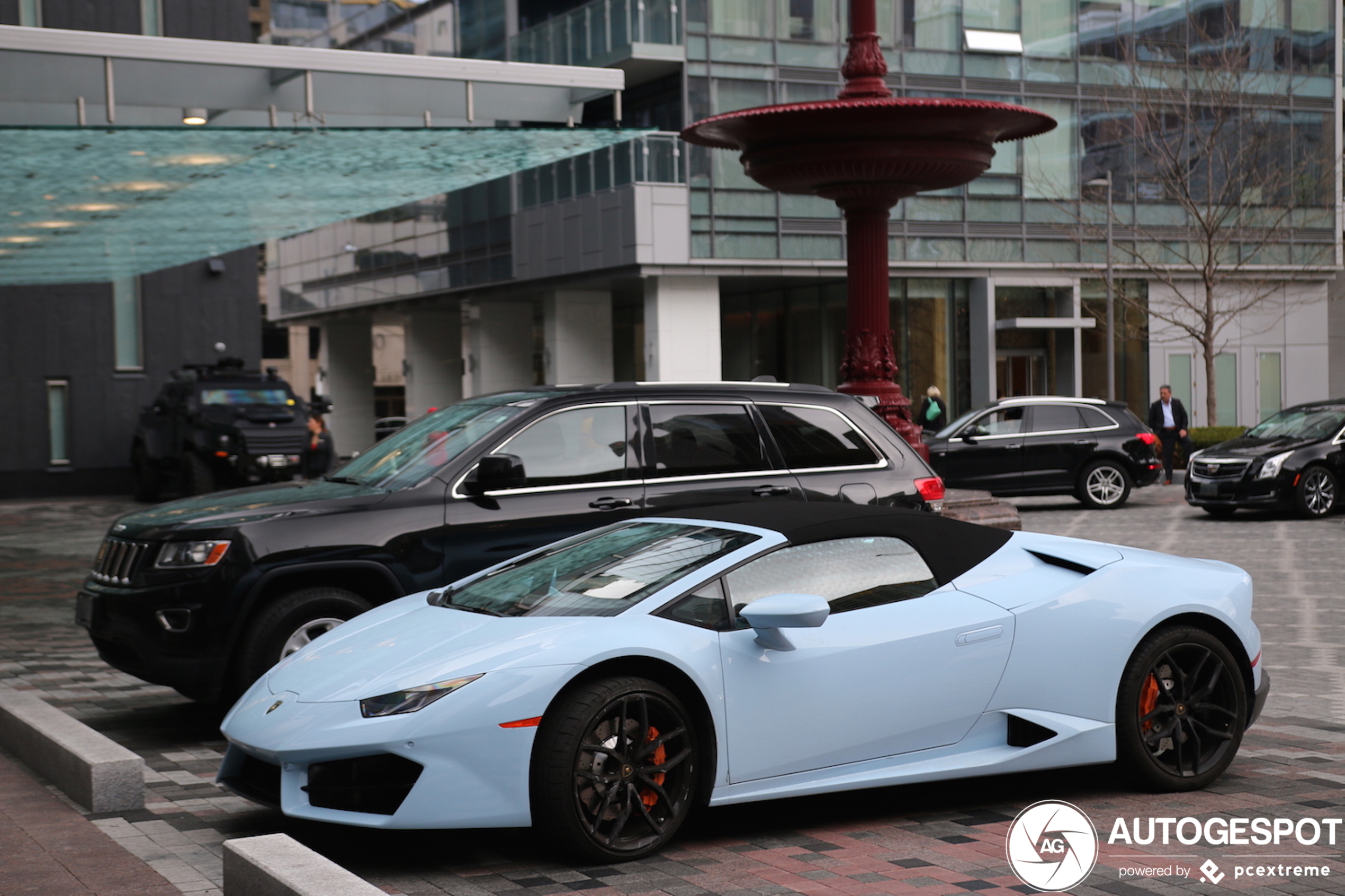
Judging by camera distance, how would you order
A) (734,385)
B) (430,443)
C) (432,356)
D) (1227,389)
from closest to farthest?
(430,443) → (734,385) → (1227,389) → (432,356)

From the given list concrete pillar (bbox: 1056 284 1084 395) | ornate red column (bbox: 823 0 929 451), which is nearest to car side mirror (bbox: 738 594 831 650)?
→ ornate red column (bbox: 823 0 929 451)

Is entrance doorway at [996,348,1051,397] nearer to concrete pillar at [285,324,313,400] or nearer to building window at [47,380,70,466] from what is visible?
building window at [47,380,70,466]

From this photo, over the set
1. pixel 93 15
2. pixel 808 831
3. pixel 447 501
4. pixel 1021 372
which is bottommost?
pixel 808 831

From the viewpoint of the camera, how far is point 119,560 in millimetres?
7371

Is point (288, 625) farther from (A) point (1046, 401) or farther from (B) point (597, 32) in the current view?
(B) point (597, 32)

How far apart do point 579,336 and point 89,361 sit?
13.8 m

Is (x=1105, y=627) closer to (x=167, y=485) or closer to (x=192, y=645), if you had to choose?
(x=192, y=645)

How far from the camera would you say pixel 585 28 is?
36062 mm

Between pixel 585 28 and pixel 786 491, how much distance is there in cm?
2996

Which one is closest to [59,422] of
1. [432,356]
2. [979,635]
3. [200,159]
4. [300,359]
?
[200,159]

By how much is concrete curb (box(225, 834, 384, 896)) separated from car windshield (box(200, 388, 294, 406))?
65.5 feet

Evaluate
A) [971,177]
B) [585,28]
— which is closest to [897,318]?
[585,28]

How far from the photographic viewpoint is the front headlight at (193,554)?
23.1ft

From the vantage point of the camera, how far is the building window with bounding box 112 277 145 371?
2834 centimetres
